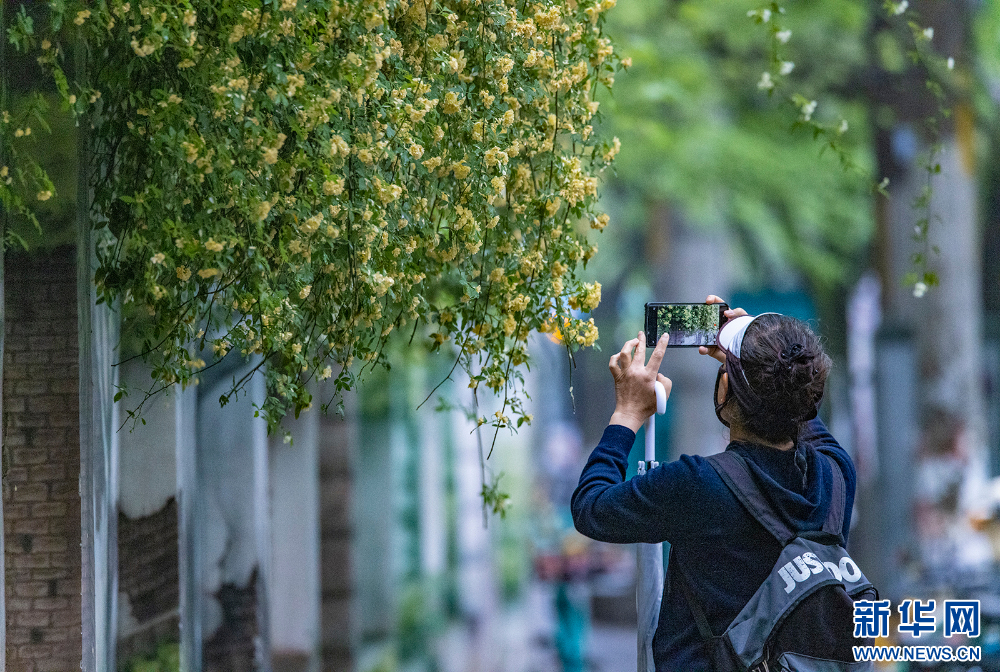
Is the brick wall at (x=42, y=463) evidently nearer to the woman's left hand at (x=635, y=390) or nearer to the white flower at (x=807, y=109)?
the woman's left hand at (x=635, y=390)

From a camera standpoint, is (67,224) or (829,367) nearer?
(829,367)

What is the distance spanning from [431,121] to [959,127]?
7.19 meters

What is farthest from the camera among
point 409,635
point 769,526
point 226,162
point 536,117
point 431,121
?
point 409,635

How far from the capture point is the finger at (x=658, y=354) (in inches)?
103

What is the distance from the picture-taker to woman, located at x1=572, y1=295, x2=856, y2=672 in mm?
2340

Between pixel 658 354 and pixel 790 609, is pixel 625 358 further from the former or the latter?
pixel 790 609

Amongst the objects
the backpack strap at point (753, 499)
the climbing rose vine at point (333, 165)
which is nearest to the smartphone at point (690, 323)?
the climbing rose vine at point (333, 165)

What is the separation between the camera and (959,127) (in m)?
8.77

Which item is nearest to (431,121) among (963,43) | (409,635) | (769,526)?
(769,526)

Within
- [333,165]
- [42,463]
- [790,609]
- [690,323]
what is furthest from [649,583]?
[42,463]

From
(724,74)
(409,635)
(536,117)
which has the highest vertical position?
(724,74)

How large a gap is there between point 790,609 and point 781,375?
50cm

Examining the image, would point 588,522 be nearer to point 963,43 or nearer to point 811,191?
point 963,43

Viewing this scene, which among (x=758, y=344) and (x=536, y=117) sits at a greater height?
(x=536, y=117)
